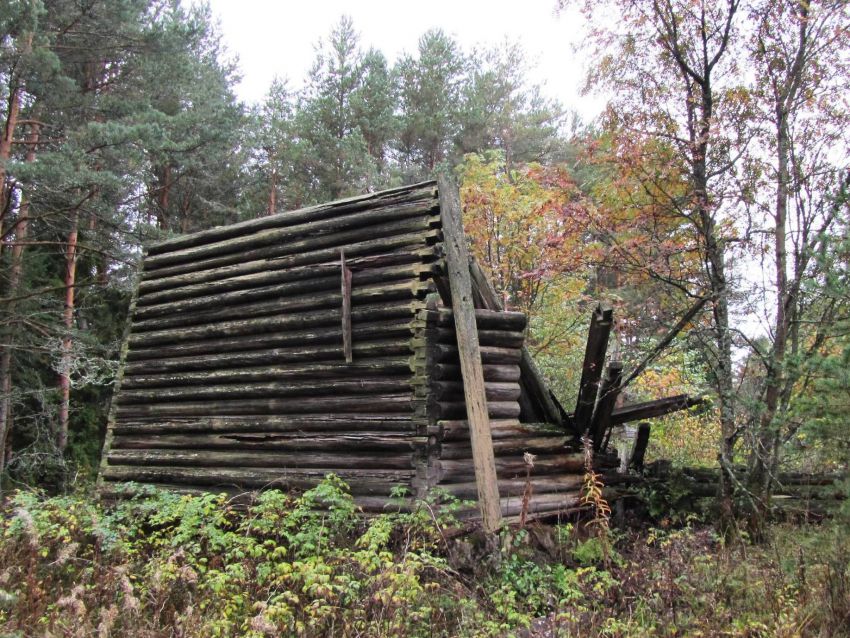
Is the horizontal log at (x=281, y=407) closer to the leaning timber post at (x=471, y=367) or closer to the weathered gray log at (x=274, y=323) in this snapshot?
the leaning timber post at (x=471, y=367)

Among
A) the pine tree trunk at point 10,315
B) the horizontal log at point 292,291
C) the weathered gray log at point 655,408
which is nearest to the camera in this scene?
the horizontal log at point 292,291

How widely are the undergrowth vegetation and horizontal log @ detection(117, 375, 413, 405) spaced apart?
1413 mm

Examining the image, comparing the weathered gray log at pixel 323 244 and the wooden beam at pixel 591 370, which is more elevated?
the weathered gray log at pixel 323 244

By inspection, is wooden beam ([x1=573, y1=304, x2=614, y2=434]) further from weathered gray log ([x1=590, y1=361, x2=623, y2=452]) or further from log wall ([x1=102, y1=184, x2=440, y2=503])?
log wall ([x1=102, y1=184, x2=440, y2=503])

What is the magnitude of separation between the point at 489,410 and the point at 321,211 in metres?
3.34

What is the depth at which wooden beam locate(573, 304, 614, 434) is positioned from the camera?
285 inches

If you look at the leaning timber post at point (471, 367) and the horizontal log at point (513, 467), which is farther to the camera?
the horizontal log at point (513, 467)

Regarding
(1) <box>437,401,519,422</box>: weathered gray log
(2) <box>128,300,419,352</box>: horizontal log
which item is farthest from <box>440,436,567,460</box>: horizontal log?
A: (2) <box>128,300,419,352</box>: horizontal log

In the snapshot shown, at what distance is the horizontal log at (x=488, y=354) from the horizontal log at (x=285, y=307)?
26.0 inches

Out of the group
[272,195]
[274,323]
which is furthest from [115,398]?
[272,195]

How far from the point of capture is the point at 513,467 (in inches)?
271

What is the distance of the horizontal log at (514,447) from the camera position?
663 centimetres

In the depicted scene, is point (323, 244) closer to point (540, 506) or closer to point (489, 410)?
point (489, 410)

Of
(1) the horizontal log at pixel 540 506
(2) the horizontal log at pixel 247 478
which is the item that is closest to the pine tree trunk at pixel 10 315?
(2) the horizontal log at pixel 247 478
